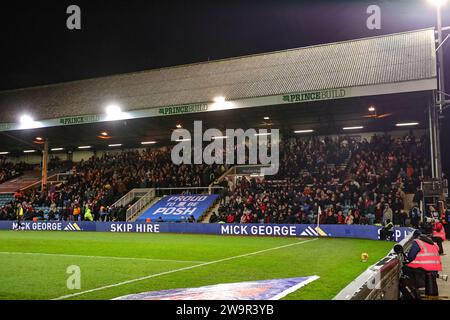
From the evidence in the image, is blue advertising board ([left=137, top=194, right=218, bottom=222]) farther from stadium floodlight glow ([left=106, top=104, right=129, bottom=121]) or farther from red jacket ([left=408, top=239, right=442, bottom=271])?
red jacket ([left=408, top=239, right=442, bottom=271])

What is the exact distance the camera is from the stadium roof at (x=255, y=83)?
935 inches

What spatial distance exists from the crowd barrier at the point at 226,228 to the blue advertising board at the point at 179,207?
205cm

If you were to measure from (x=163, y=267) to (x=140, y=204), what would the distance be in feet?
74.8

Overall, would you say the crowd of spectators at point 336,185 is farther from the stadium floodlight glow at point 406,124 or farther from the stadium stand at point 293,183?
the stadium floodlight glow at point 406,124

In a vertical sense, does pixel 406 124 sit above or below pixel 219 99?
below

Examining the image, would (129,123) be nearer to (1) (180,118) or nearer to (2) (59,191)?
(1) (180,118)

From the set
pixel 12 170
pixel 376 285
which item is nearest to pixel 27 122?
pixel 12 170

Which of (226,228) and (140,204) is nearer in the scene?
(226,228)

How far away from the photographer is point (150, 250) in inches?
653

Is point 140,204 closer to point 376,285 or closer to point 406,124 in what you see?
point 406,124

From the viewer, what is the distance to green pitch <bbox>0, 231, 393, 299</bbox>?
8.70 m

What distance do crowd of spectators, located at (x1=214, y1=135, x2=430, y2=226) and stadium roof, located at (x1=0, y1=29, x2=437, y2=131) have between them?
5.83 meters

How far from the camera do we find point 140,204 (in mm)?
34188
